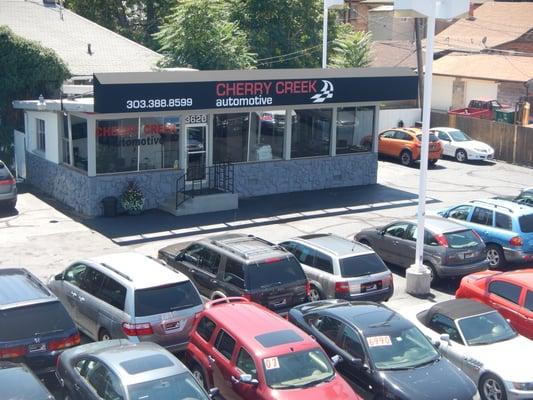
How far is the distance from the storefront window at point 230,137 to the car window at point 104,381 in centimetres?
1683

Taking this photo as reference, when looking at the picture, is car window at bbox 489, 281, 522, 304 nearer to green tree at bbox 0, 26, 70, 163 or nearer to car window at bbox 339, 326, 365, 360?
car window at bbox 339, 326, 365, 360

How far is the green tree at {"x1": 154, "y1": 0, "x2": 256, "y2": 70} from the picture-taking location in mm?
39469

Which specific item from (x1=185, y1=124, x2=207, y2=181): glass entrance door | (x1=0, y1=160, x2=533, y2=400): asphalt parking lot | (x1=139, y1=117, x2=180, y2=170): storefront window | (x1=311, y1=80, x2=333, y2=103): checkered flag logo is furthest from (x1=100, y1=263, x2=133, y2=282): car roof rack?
(x1=311, y1=80, x2=333, y2=103): checkered flag logo

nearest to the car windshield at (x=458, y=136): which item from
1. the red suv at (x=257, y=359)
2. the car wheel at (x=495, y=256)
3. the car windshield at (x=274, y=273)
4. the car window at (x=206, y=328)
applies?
the car wheel at (x=495, y=256)

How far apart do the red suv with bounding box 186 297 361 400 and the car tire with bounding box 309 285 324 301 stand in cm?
420

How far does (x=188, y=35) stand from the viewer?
39531 millimetres

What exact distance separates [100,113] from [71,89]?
7773 millimetres

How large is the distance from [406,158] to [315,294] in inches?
782

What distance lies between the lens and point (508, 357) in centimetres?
1398

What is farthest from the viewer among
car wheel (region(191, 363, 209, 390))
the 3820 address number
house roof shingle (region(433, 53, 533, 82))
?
house roof shingle (region(433, 53, 533, 82))

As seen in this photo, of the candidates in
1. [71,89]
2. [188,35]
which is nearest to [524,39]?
[188,35]

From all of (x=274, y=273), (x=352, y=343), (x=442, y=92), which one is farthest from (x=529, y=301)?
(x=442, y=92)

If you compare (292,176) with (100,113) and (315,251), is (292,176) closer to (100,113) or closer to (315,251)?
(100,113)

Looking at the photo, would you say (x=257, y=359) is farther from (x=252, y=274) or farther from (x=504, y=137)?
(x=504, y=137)
